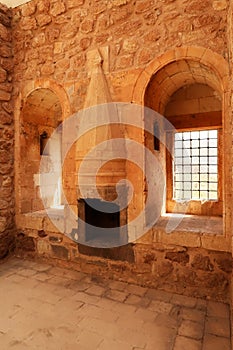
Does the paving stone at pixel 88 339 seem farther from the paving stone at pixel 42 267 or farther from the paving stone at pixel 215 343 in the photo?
the paving stone at pixel 42 267

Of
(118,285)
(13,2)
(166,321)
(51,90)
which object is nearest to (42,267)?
(118,285)

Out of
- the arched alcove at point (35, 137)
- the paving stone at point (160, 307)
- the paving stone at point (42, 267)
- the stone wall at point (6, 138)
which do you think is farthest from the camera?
the arched alcove at point (35, 137)

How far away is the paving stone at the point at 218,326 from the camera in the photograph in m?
2.22

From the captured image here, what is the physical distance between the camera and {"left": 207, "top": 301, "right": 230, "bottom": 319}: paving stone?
2.52 meters

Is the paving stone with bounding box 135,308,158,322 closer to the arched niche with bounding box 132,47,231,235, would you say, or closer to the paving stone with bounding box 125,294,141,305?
the paving stone with bounding box 125,294,141,305

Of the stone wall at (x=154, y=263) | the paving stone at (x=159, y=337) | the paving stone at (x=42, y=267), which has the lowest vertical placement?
the paving stone at (x=159, y=337)

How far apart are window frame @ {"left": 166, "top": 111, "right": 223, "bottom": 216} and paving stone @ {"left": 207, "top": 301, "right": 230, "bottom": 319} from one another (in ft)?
5.52

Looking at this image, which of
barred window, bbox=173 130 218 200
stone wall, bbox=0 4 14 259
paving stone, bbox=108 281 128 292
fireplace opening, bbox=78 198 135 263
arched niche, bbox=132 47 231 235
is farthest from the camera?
barred window, bbox=173 130 218 200

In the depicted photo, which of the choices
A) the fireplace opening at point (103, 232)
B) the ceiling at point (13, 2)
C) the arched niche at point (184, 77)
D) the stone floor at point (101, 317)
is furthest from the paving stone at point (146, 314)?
the ceiling at point (13, 2)

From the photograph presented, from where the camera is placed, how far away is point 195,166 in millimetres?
4664

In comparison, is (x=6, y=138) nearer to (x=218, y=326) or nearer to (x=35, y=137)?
(x=35, y=137)

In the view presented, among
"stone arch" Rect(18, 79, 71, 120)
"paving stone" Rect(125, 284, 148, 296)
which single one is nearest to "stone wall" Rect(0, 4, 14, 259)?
"stone arch" Rect(18, 79, 71, 120)

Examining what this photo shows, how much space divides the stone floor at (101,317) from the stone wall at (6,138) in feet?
2.98

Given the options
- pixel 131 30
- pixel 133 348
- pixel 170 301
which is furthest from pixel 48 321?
pixel 131 30
